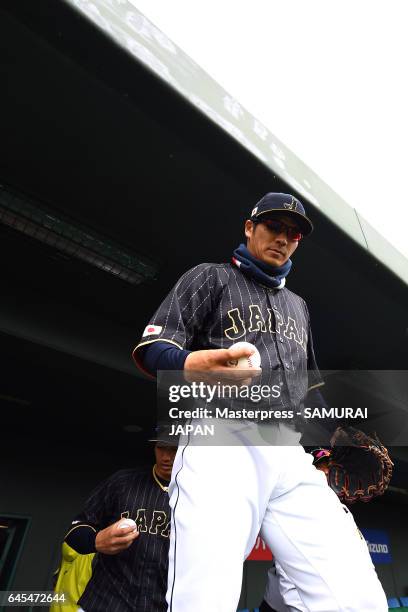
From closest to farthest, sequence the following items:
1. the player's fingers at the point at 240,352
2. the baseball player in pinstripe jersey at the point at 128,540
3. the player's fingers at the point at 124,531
Answer: the player's fingers at the point at 240,352 → the player's fingers at the point at 124,531 → the baseball player in pinstripe jersey at the point at 128,540

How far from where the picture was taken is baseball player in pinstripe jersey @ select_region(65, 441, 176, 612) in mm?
1816

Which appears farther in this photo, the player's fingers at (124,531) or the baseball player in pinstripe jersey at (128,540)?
the baseball player in pinstripe jersey at (128,540)

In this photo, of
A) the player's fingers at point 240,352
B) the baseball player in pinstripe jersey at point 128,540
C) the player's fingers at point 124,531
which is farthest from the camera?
the baseball player in pinstripe jersey at point 128,540

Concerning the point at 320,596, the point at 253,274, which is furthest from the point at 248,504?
the point at 253,274

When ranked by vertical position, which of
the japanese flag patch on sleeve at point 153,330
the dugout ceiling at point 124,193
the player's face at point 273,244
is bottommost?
the japanese flag patch on sleeve at point 153,330

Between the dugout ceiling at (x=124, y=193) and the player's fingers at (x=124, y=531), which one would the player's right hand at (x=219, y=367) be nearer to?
the player's fingers at (x=124, y=531)

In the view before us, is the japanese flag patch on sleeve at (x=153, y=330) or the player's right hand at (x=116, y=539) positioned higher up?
the japanese flag patch on sleeve at (x=153, y=330)

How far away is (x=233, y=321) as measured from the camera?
3.99 feet

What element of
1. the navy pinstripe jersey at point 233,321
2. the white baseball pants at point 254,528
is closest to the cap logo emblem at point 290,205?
the navy pinstripe jersey at point 233,321

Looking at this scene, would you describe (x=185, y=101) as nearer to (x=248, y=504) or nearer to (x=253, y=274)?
(x=253, y=274)

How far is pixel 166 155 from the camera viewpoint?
222 cm

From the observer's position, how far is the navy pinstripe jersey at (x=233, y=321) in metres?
1.15

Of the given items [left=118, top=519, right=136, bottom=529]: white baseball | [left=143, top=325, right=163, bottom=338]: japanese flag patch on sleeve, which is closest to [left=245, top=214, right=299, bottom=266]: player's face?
[left=143, top=325, right=163, bottom=338]: japanese flag patch on sleeve

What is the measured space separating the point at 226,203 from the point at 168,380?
5.84 ft
